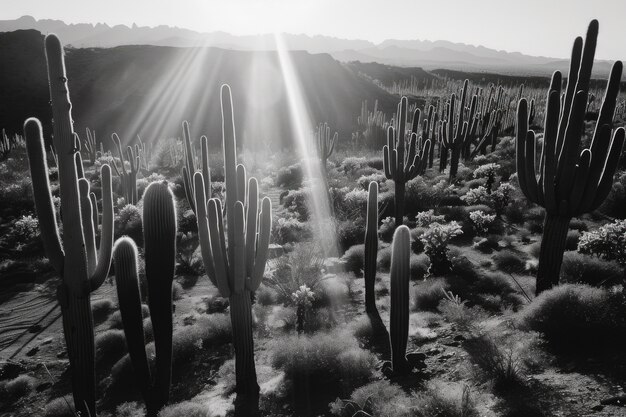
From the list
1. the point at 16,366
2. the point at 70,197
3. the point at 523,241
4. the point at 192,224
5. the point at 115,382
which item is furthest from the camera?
the point at 192,224

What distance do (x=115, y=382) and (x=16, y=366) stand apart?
2.25 metres

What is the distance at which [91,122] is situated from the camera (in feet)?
152

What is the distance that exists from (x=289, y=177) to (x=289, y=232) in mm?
9934

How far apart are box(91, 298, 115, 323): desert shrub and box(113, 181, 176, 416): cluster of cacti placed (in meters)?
4.30

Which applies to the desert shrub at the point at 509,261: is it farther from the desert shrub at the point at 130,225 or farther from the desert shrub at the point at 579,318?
the desert shrub at the point at 130,225

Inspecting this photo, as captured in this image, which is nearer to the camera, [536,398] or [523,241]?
[536,398]

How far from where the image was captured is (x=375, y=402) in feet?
17.3

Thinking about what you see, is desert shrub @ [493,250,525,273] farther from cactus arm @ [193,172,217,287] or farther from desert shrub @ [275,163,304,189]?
desert shrub @ [275,163,304,189]

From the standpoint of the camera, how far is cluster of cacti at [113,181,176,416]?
548 cm

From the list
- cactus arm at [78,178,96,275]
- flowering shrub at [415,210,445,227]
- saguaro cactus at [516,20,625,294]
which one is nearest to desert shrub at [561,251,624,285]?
saguaro cactus at [516,20,625,294]

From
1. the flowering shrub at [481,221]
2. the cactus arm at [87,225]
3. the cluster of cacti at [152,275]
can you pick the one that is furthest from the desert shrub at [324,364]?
the flowering shrub at [481,221]

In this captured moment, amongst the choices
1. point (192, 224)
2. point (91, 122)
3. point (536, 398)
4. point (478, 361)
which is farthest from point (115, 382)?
point (91, 122)

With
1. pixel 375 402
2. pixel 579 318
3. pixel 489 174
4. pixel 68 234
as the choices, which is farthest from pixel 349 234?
pixel 68 234

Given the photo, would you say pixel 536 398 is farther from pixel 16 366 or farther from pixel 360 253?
pixel 16 366
